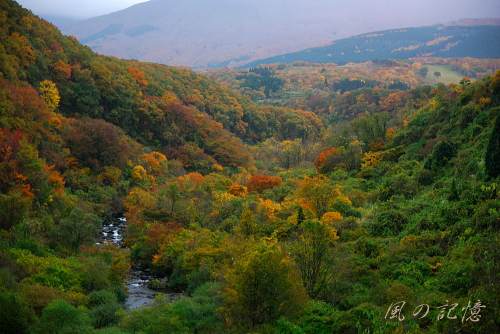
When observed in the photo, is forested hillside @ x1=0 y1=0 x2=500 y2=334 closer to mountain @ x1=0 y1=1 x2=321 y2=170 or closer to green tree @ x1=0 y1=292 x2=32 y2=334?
green tree @ x1=0 y1=292 x2=32 y2=334

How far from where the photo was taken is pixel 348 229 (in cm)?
3828

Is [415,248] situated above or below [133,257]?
above

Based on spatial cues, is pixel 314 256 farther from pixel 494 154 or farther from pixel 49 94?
pixel 49 94

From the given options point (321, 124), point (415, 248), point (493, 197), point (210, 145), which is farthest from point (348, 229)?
point (321, 124)

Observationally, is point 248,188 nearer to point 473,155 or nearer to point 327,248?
point 473,155

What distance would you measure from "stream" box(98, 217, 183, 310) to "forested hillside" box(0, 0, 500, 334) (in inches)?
29.4

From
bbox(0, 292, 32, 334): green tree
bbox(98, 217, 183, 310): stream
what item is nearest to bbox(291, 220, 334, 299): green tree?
bbox(98, 217, 183, 310): stream

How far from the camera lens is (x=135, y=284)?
39.2m

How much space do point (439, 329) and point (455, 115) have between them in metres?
38.7

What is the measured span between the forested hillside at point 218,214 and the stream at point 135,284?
2.45ft

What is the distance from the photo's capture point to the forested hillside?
24.1 m

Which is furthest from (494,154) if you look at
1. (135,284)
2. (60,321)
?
(60,321)

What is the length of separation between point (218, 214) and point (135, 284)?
39.8ft

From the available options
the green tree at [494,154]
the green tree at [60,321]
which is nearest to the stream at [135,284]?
the green tree at [60,321]
